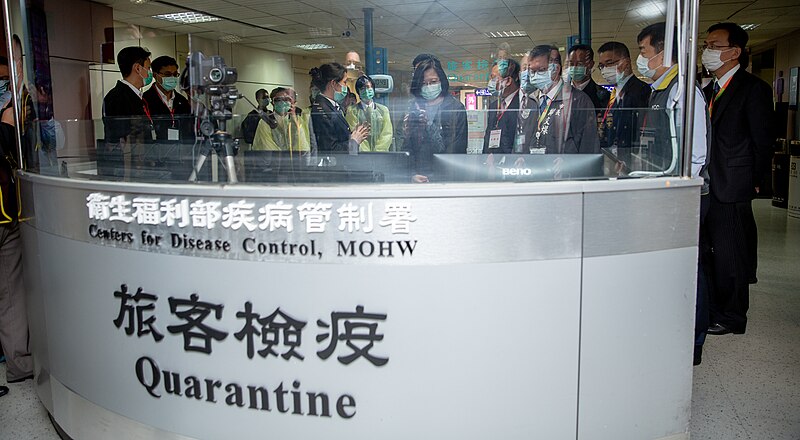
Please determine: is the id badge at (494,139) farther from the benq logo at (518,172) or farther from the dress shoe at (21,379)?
the dress shoe at (21,379)

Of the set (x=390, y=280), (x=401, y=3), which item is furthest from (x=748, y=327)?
(x=401, y=3)

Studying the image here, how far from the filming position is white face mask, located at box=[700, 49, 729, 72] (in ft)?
12.1

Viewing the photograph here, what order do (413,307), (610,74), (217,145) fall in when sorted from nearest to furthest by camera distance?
(413,307)
(217,145)
(610,74)

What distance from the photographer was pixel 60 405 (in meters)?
2.54

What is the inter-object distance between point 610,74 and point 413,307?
2.07 meters

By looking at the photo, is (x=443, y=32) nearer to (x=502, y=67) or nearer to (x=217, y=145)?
(x=502, y=67)

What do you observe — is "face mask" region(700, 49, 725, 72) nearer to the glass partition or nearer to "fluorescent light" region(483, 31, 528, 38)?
the glass partition

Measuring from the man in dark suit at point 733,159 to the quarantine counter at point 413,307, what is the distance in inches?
68.2

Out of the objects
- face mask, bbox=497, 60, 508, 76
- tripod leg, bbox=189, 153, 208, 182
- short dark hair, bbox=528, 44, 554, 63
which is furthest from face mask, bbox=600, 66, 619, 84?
tripod leg, bbox=189, 153, 208, 182

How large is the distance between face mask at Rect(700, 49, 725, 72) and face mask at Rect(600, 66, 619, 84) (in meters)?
0.70

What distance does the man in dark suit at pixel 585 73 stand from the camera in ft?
11.1

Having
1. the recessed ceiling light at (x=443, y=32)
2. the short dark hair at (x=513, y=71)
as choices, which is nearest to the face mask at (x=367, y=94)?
the short dark hair at (x=513, y=71)

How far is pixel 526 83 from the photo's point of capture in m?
3.21

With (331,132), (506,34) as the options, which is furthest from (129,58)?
(506,34)
